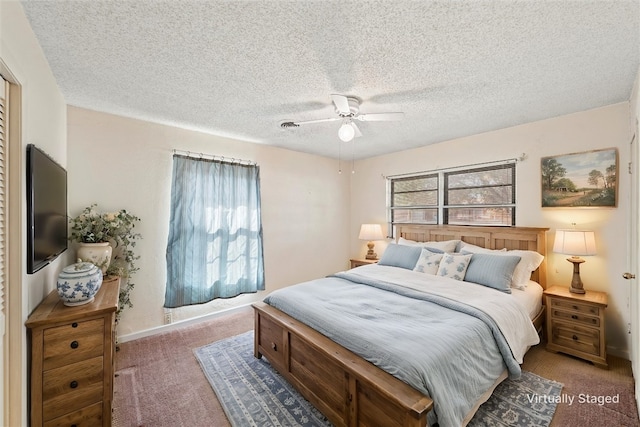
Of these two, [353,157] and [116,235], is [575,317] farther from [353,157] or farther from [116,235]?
[116,235]

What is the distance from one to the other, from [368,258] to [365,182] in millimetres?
1415

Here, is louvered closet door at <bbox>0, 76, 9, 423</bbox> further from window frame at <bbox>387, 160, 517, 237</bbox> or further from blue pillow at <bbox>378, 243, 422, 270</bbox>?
window frame at <bbox>387, 160, 517, 237</bbox>

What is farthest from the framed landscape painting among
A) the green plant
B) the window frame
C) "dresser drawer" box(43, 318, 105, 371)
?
the green plant

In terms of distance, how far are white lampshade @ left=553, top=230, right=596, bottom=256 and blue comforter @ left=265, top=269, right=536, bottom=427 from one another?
4.48 feet

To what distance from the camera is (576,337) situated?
98.3 inches

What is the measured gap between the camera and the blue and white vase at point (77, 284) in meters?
1.62

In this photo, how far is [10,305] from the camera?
1311 millimetres

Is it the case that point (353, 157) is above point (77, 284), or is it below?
above

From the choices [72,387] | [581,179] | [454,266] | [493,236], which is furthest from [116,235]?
[581,179]

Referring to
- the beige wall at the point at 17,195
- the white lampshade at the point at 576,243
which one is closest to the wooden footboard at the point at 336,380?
the beige wall at the point at 17,195

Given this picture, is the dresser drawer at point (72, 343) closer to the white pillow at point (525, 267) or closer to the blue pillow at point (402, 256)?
the blue pillow at point (402, 256)

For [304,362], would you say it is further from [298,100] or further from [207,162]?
[207,162]

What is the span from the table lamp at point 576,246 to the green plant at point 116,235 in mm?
4367

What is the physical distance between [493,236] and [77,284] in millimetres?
4016
